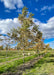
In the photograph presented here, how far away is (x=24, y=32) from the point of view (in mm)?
7754

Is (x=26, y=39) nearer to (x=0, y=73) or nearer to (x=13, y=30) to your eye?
(x=13, y=30)

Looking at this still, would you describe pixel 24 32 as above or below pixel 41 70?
above

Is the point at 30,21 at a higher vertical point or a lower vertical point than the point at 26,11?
lower

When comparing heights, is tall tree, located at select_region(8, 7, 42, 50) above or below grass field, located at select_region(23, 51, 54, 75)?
above

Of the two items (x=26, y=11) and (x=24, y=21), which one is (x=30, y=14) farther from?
(x=24, y=21)

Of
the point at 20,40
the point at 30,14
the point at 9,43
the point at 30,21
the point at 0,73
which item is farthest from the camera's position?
the point at 30,14

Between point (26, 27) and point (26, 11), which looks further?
point (26, 11)

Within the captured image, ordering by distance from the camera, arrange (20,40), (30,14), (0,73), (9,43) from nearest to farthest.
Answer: (0,73) < (9,43) < (20,40) < (30,14)

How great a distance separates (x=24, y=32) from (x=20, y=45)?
1157 millimetres

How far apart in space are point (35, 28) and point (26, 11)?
1846 mm

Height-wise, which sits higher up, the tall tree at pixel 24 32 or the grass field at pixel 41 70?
the tall tree at pixel 24 32

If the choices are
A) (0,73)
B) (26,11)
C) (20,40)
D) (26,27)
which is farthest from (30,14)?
(0,73)

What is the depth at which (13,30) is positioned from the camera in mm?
7625

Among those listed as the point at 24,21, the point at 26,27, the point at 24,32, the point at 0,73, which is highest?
the point at 24,21
